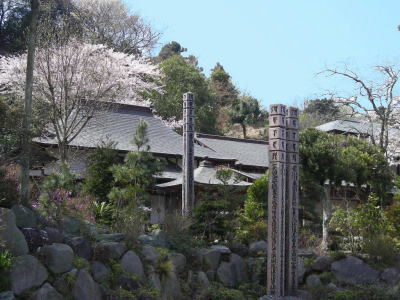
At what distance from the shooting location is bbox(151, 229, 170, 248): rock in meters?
10.6

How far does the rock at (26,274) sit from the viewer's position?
7551mm

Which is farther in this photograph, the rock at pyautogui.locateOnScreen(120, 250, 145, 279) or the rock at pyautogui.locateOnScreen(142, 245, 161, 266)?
the rock at pyautogui.locateOnScreen(142, 245, 161, 266)

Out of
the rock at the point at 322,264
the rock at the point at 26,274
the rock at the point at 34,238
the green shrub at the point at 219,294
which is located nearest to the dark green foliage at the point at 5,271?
the rock at the point at 26,274

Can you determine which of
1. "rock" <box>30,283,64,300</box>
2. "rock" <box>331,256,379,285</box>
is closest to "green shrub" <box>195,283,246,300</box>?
"rock" <box>331,256,379,285</box>

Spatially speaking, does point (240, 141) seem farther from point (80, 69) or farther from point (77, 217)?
point (77, 217)

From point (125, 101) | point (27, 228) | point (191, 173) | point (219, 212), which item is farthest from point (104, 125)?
point (27, 228)

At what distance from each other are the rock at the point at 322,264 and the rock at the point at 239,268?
1.68m

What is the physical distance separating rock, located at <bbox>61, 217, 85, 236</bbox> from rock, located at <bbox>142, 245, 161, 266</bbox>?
1221 mm

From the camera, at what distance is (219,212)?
13.0m

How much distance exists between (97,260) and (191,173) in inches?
233

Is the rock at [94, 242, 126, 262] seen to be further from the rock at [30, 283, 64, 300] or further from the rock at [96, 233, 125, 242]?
the rock at [30, 283, 64, 300]

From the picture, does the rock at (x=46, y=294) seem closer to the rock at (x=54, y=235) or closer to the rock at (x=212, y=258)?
the rock at (x=54, y=235)

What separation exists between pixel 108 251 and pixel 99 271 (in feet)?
1.46

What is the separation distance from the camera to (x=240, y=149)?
2802cm
